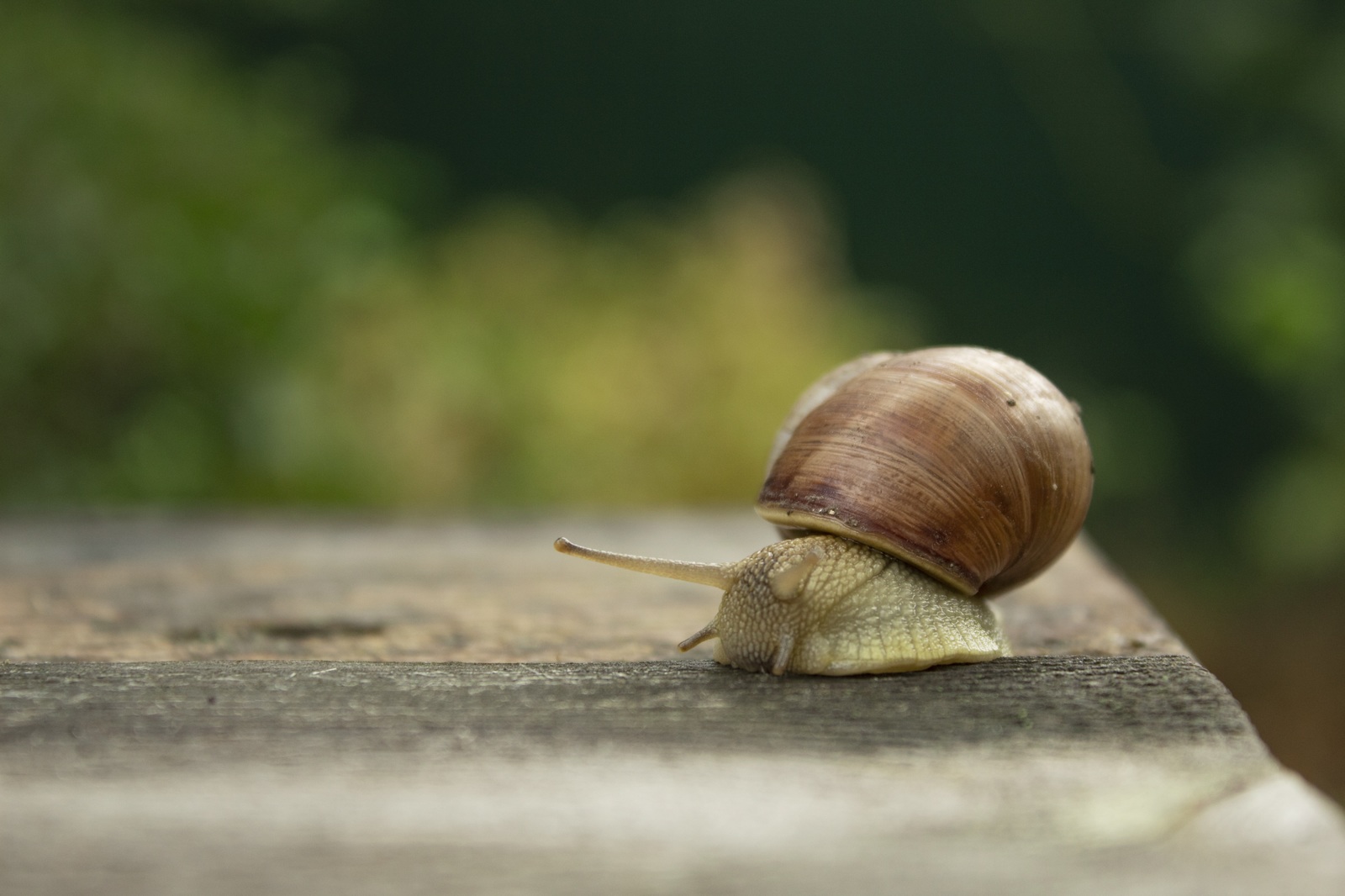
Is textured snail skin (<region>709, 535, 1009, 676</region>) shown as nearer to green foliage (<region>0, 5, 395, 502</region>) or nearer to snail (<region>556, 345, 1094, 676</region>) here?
snail (<region>556, 345, 1094, 676</region>)

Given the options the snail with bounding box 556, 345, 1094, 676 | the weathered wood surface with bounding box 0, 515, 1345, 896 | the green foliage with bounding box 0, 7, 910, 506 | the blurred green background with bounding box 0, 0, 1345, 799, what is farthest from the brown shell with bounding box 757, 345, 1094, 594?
the green foliage with bounding box 0, 7, 910, 506

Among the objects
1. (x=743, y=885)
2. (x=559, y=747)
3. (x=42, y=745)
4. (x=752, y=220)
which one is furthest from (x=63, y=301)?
(x=743, y=885)

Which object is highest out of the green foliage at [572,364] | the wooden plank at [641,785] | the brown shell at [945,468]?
the green foliage at [572,364]

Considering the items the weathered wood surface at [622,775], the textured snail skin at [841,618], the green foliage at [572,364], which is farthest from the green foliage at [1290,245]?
the textured snail skin at [841,618]

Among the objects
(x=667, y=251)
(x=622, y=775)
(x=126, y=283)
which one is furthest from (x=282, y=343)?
(x=622, y=775)

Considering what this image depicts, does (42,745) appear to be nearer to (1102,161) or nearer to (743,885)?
(743,885)

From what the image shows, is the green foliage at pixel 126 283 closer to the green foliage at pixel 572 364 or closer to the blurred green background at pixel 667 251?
the blurred green background at pixel 667 251
